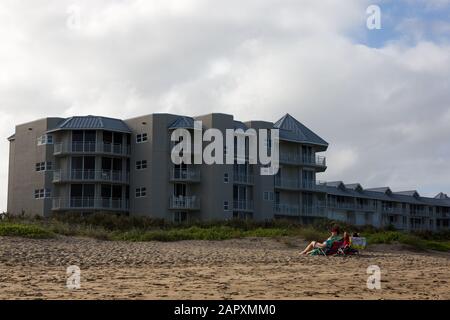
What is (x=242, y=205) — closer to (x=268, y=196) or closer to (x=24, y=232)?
(x=268, y=196)

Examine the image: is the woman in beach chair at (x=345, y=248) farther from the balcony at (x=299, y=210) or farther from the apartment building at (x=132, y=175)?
the balcony at (x=299, y=210)

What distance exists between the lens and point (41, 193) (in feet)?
182

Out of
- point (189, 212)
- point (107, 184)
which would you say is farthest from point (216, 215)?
point (107, 184)

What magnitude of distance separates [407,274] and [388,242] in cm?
1806

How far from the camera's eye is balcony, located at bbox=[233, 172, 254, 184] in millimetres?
55125

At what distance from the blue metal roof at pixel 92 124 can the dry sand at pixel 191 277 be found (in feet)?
105

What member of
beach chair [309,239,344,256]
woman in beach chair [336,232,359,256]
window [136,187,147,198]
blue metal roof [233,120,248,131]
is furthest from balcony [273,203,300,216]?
beach chair [309,239,344,256]

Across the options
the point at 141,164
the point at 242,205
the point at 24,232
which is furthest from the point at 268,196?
the point at 24,232

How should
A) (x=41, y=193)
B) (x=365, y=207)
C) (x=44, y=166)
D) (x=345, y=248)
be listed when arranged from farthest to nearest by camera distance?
1. (x=365, y=207)
2. (x=44, y=166)
3. (x=41, y=193)
4. (x=345, y=248)

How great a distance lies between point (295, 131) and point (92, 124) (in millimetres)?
19425

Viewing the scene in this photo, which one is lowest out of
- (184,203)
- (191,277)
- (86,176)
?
(191,277)

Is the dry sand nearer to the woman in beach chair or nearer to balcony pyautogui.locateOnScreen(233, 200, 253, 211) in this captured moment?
the woman in beach chair

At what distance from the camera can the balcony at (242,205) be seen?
54906mm

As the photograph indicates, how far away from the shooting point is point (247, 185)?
184ft
